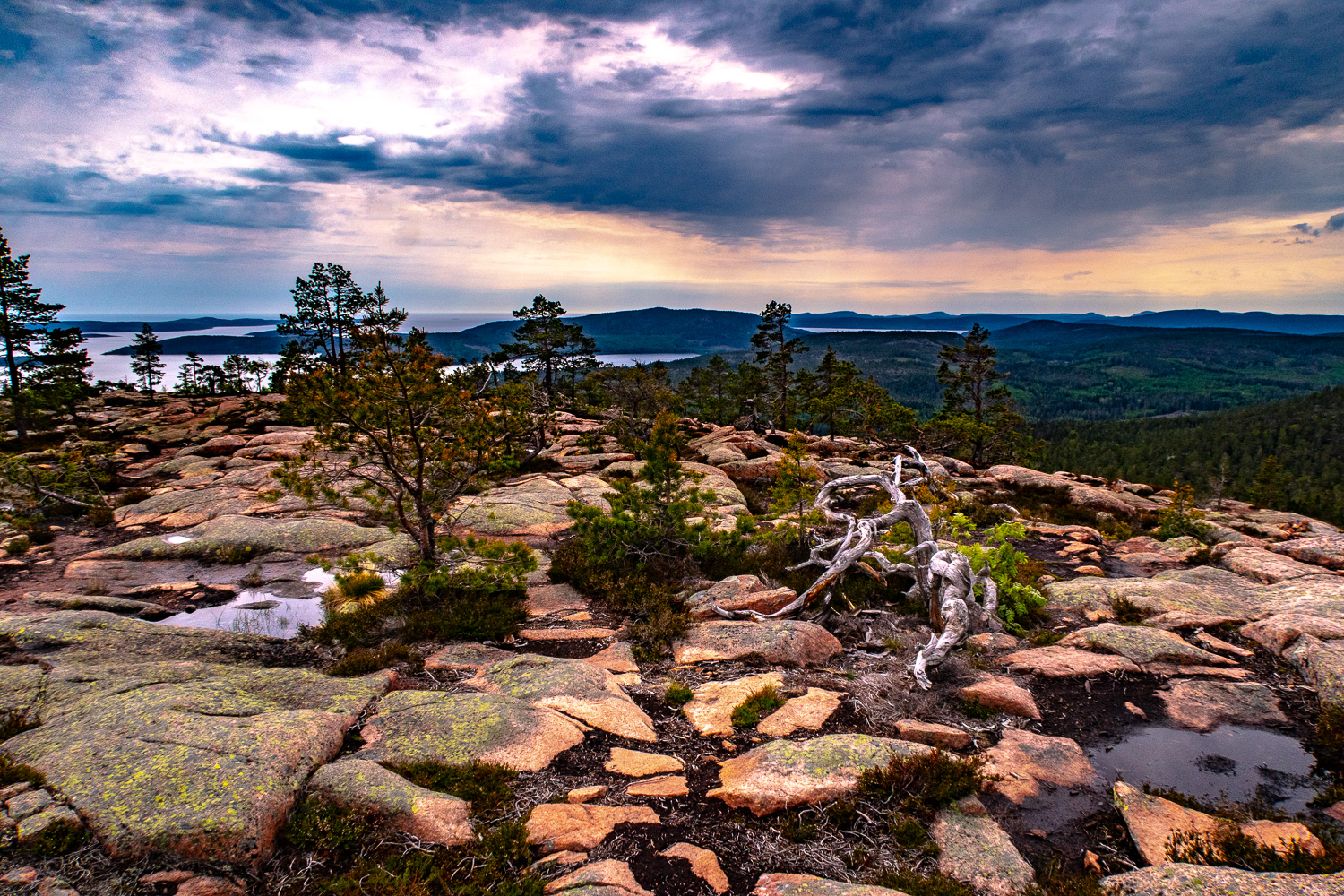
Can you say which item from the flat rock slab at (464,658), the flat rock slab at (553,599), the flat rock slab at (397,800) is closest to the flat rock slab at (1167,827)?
the flat rock slab at (397,800)

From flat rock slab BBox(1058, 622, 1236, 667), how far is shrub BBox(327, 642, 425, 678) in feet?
39.4

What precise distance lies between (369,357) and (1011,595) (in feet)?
47.4

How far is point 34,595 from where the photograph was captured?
11.2m

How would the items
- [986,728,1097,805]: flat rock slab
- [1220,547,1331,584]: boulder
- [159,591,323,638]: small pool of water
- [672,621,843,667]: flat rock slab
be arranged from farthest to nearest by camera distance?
[1220,547,1331,584]: boulder → [159,591,323,638]: small pool of water → [672,621,843,667]: flat rock slab → [986,728,1097,805]: flat rock slab

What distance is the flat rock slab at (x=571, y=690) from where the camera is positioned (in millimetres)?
8047

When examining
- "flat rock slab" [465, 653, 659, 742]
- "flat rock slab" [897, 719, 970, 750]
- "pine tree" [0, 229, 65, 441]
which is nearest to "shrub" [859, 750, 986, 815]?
"flat rock slab" [897, 719, 970, 750]

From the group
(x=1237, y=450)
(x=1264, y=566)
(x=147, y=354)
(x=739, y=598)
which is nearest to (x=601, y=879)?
(x=739, y=598)

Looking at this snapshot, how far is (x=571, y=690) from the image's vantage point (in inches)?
339

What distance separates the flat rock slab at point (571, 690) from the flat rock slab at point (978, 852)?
147 inches

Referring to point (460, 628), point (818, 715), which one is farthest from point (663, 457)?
point (818, 715)

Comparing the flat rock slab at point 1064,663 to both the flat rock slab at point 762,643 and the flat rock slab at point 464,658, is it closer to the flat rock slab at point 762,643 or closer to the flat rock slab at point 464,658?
the flat rock slab at point 762,643

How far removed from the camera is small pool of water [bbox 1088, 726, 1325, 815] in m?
6.86

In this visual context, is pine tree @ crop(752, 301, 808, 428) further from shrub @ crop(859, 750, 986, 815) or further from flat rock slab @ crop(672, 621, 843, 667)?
shrub @ crop(859, 750, 986, 815)

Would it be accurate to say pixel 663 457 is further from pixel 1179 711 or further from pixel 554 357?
pixel 554 357
